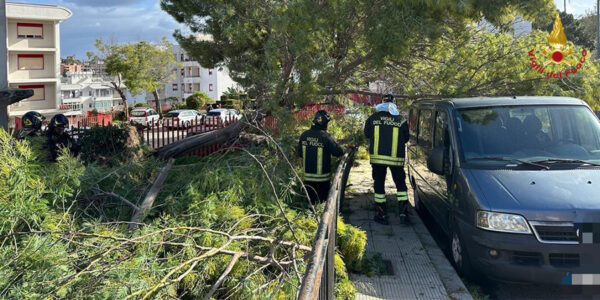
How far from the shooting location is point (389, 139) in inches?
252

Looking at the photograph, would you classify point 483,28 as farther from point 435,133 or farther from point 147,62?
point 147,62

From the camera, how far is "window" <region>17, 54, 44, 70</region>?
133 ft

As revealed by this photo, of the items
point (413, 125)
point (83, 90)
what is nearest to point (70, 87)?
point (83, 90)

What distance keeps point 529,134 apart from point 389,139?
181 cm

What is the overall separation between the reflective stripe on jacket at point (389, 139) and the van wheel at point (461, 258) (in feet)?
5.44

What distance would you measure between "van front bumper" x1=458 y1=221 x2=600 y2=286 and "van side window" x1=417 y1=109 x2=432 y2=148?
2.48 m

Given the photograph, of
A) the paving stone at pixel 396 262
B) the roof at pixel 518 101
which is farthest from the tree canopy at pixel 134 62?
the roof at pixel 518 101

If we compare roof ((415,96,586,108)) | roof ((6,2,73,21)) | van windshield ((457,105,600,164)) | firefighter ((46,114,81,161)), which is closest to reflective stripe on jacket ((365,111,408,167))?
roof ((415,96,586,108))

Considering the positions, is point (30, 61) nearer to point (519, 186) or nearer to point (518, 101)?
point (518, 101)

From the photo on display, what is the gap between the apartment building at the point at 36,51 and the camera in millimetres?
39406

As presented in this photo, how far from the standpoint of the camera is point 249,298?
9.93 ft

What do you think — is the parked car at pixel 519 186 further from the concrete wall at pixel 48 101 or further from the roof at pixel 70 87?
the roof at pixel 70 87

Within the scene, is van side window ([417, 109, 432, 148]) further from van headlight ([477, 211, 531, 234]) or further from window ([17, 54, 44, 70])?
window ([17, 54, 44, 70])

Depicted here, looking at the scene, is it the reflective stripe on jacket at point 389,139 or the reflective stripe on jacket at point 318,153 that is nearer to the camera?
the reflective stripe on jacket at point 318,153
